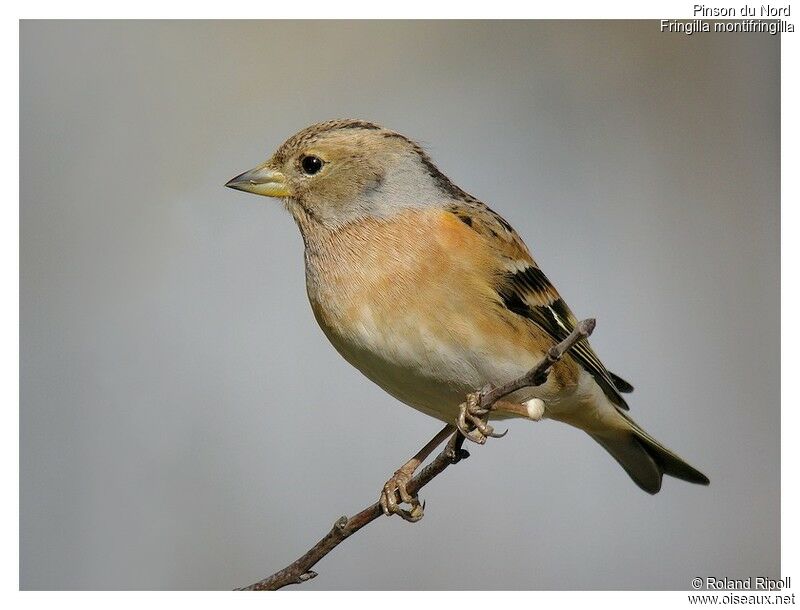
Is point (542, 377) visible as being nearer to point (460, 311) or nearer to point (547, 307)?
point (460, 311)

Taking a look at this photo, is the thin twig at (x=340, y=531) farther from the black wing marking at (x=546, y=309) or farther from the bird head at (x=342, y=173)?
the bird head at (x=342, y=173)

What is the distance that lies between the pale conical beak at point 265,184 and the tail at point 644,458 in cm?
173

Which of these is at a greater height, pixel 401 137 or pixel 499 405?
pixel 401 137

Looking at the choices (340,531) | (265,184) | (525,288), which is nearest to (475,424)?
(340,531)

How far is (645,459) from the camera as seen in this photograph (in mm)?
4090

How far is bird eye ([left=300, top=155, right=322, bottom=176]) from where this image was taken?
370 centimetres

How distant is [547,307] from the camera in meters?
3.68

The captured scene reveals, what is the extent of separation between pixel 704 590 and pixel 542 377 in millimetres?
1954

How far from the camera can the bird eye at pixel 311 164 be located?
3699 mm

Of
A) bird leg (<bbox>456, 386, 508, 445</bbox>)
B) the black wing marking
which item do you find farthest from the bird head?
bird leg (<bbox>456, 386, 508, 445</bbox>)

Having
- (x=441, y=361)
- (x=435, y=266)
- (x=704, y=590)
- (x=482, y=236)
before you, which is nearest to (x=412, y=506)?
(x=441, y=361)

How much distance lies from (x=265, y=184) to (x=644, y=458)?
6.72ft

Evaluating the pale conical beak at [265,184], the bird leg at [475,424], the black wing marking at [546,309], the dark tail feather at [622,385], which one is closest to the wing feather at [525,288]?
the black wing marking at [546,309]

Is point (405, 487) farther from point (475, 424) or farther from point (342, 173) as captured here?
point (342, 173)
